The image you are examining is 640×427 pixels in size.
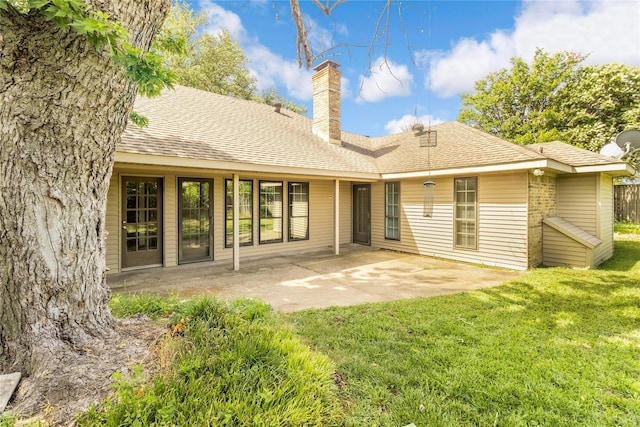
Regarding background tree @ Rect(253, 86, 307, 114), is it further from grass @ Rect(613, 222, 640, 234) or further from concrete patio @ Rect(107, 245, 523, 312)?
grass @ Rect(613, 222, 640, 234)

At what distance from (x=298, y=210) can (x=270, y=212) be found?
934 millimetres

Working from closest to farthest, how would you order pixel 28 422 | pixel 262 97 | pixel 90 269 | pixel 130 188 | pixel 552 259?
pixel 28 422
pixel 90 269
pixel 130 188
pixel 552 259
pixel 262 97

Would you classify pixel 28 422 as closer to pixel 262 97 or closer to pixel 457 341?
pixel 457 341

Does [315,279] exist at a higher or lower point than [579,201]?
lower

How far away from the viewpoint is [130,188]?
6.41 m

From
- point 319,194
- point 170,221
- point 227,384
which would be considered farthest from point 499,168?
point 170,221

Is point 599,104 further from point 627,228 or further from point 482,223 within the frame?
point 482,223

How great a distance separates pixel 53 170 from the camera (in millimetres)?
1992

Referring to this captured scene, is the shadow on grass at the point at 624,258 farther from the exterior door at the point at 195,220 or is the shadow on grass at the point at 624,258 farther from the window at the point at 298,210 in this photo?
the exterior door at the point at 195,220

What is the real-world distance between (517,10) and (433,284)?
18.7 feet

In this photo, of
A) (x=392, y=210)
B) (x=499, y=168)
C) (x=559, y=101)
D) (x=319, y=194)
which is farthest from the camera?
(x=559, y=101)

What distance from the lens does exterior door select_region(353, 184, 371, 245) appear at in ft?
32.9

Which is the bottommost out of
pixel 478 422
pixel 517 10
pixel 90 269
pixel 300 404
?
pixel 478 422

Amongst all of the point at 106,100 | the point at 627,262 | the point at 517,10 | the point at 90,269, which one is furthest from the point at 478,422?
the point at 627,262
